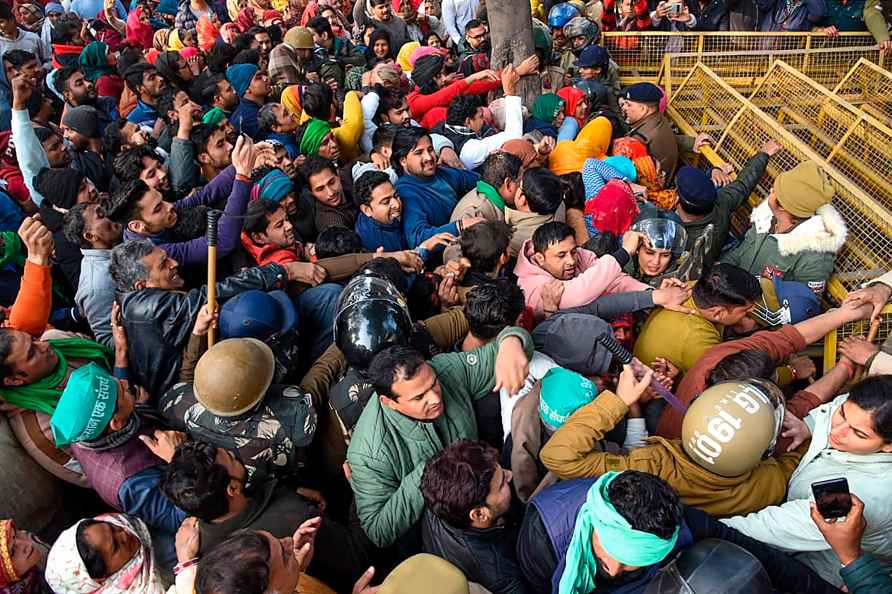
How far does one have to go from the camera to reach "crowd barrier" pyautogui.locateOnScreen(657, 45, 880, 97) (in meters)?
5.57

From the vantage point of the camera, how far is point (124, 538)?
205cm

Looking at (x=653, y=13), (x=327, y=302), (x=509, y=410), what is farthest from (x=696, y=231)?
(x=653, y=13)

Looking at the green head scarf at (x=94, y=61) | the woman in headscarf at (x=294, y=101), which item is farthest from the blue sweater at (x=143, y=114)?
the woman in headscarf at (x=294, y=101)

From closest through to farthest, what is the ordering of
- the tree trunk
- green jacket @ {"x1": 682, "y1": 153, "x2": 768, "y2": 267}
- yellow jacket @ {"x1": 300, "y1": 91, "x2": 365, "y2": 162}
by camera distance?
green jacket @ {"x1": 682, "y1": 153, "x2": 768, "y2": 267}, yellow jacket @ {"x1": 300, "y1": 91, "x2": 365, "y2": 162}, the tree trunk

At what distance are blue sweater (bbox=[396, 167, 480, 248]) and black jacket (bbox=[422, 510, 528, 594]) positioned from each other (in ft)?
7.37

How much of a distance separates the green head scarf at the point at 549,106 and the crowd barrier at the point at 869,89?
233cm

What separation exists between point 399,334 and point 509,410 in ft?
1.96

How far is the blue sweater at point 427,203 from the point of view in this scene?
3.89 meters

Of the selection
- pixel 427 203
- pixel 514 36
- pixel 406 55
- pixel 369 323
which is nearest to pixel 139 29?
pixel 406 55

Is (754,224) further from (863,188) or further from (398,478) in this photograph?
(398,478)

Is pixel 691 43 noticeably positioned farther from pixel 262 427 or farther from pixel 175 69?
pixel 262 427

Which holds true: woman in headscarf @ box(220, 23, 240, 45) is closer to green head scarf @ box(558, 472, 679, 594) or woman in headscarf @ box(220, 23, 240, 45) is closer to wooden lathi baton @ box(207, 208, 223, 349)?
wooden lathi baton @ box(207, 208, 223, 349)

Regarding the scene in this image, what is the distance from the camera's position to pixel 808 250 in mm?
3404

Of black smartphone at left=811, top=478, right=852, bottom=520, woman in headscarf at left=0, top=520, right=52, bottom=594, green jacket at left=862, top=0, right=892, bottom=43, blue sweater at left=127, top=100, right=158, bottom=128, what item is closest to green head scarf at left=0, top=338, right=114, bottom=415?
woman in headscarf at left=0, top=520, right=52, bottom=594
